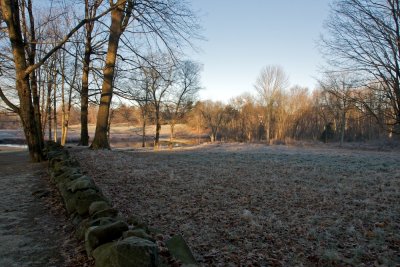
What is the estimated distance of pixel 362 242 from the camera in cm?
456

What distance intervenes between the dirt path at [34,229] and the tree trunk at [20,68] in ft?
12.3

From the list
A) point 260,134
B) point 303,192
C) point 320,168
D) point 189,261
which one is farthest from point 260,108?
point 189,261

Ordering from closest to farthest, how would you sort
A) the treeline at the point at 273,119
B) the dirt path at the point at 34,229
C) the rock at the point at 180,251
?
the rock at the point at 180,251
the dirt path at the point at 34,229
the treeline at the point at 273,119

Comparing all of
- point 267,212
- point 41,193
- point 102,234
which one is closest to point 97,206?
point 102,234

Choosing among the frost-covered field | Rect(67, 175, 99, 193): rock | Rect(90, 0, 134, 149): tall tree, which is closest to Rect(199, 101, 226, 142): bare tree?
Rect(90, 0, 134, 149): tall tree

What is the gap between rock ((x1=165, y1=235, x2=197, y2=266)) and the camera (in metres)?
3.39

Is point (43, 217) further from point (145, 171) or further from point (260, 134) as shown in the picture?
point (260, 134)

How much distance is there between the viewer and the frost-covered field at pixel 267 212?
420 cm

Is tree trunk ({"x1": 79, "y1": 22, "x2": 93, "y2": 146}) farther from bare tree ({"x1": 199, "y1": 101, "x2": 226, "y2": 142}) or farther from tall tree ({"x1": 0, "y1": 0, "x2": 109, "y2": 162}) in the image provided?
bare tree ({"x1": 199, "y1": 101, "x2": 226, "y2": 142})

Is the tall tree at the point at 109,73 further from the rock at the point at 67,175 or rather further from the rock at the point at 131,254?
the rock at the point at 131,254

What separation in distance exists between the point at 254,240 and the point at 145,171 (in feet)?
16.8

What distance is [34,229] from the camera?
483cm

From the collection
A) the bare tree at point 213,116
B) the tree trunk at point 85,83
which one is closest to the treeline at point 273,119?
the bare tree at point 213,116

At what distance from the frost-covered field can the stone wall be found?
1.64 ft
